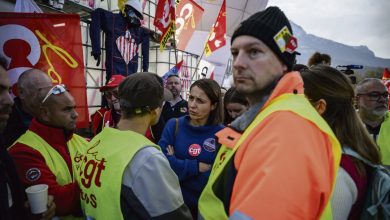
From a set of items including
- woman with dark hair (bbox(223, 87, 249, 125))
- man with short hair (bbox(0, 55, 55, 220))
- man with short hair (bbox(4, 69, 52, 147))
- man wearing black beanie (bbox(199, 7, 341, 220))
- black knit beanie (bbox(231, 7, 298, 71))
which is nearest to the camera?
man wearing black beanie (bbox(199, 7, 341, 220))

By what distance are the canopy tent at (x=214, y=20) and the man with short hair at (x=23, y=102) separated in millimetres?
11375

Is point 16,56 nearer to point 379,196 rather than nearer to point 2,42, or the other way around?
point 2,42

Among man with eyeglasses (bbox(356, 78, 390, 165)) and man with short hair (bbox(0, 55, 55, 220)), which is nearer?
man with short hair (bbox(0, 55, 55, 220))

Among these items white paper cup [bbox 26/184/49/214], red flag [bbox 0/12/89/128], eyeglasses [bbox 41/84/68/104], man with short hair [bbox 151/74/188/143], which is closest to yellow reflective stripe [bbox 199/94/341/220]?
white paper cup [bbox 26/184/49/214]

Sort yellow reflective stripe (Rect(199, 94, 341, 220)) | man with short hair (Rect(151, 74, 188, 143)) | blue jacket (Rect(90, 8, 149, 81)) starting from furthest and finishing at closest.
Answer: blue jacket (Rect(90, 8, 149, 81)) < man with short hair (Rect(151, 74, 188, 143)) < yellow reflective stripe (Rect(199, 94, 341, 220))

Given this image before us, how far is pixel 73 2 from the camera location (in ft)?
18.5

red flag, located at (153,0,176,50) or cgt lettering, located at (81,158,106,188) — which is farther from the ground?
red flag, located at (153,0,176,50)

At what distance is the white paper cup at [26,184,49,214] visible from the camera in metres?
1.60

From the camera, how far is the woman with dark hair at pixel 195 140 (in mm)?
2523

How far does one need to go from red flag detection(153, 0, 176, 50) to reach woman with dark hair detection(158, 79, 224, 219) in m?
3.55

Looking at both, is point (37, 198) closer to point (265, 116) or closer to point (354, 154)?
point (265, 116)

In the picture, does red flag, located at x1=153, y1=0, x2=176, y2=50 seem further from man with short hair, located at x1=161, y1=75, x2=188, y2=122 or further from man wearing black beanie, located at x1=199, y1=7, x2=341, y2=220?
man wearing black beanie, located at x1=199, y1=7, x2=341, y2=220

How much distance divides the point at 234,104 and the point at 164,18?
365 cm

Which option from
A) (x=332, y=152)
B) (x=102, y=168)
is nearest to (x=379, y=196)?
(x=332, y=152)
